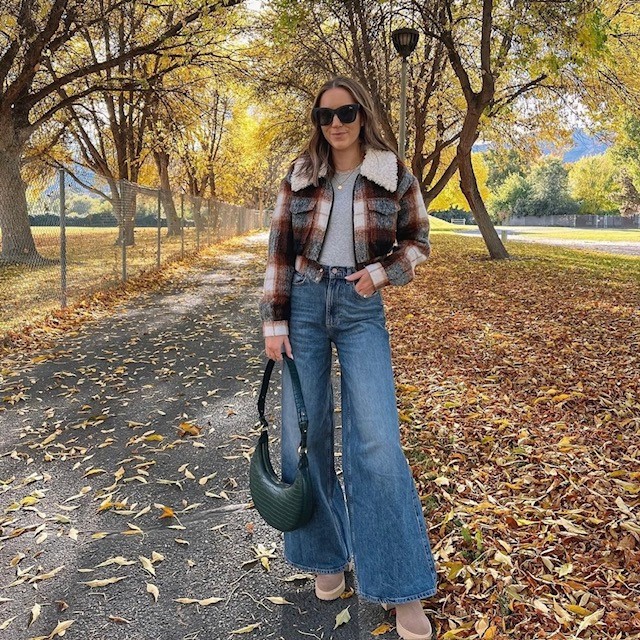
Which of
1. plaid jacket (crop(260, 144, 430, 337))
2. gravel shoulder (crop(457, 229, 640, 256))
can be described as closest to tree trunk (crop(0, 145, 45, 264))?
plaid jacket (crop(260, 144, 430, 337))

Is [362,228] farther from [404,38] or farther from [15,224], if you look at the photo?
[404,38]

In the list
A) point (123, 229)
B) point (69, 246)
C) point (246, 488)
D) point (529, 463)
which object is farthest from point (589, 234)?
point (246, 488)

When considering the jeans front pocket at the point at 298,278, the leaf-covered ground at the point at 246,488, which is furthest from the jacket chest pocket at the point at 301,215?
the leaf-covered ground at the point at 246,488

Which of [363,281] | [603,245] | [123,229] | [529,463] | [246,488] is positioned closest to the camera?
[363,281]

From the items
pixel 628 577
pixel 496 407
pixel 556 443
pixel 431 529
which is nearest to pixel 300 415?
pixel 431 529

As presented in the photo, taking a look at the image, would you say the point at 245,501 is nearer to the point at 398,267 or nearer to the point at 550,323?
the point at 398,267

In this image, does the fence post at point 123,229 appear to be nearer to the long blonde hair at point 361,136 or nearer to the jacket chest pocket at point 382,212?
the long blonde hair at point 361,136

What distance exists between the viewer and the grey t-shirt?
221cm

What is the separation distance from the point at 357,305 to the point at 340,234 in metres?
0.27

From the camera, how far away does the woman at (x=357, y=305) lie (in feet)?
7.16

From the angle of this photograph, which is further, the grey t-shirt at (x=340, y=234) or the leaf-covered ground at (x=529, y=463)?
the leaf-covered ground at (x=529, y=463)

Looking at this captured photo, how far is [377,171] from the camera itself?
2197 millimetres

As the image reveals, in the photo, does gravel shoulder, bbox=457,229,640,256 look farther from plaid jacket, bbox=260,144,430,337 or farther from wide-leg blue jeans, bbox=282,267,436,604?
wide-leg blue jeans, bbox=282,267,436,604

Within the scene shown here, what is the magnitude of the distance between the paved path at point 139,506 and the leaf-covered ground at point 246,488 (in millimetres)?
11
